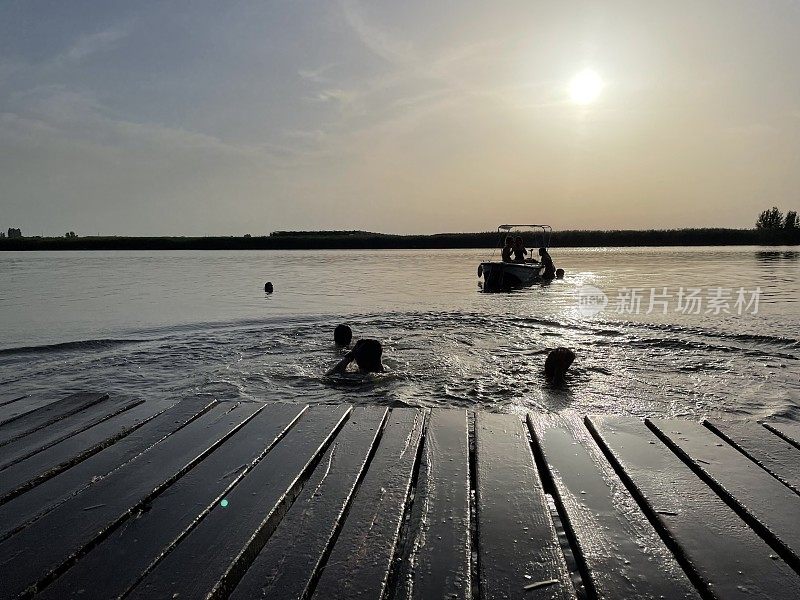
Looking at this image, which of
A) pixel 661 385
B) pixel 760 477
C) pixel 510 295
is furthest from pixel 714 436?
pixel 510 295

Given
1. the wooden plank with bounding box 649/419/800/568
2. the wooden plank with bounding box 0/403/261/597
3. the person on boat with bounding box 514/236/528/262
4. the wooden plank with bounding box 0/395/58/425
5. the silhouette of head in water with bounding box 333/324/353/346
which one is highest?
the person on boat with bounding box 514/236/528/262

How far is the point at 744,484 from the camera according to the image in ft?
10.8

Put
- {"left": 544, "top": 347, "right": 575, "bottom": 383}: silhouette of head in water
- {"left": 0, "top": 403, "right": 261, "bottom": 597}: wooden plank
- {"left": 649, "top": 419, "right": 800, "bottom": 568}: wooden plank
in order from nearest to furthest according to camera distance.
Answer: {"left": 0, "top": 403, "right": 261, "bottom": 597}: wooden plank
{"left": 649, "top": 419, "right": 800, "bottom": 568}: wooden plank
{"left": 544, "top": 347, "right": 575, "bottom": 383}: silhouette of head in water

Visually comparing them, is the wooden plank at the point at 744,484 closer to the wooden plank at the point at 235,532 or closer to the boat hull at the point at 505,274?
the wooden plank at the point at 235,532

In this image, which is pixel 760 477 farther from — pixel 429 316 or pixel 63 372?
pixel 429 316

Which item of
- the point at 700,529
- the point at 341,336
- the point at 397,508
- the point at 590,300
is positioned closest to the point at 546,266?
the point at 590,300

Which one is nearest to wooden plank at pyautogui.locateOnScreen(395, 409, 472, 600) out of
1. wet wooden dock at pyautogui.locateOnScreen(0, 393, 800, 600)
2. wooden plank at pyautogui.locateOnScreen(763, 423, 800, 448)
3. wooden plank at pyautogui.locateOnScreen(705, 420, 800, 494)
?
wet wooden dock at pyautogui.locateOnScreen(0, 393, 800, 600)

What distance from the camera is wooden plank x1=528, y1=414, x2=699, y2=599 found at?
2291mm

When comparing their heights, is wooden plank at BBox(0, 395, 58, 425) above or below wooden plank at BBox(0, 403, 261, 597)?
below

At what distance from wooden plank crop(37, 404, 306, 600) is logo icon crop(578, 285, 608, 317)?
1504 cm

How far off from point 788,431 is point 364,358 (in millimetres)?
6001

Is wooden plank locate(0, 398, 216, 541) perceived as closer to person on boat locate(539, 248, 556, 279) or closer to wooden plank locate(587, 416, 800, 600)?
wooden plank locate(587, 416, 800, 600)

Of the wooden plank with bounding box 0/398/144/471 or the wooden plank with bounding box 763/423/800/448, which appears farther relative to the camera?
the wooden plank with bounding box 763/423/800/448

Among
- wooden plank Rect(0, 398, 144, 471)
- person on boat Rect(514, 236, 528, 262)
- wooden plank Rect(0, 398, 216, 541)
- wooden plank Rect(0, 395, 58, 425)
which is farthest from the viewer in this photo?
person on boat Rect(514, 236, 528, 262)
